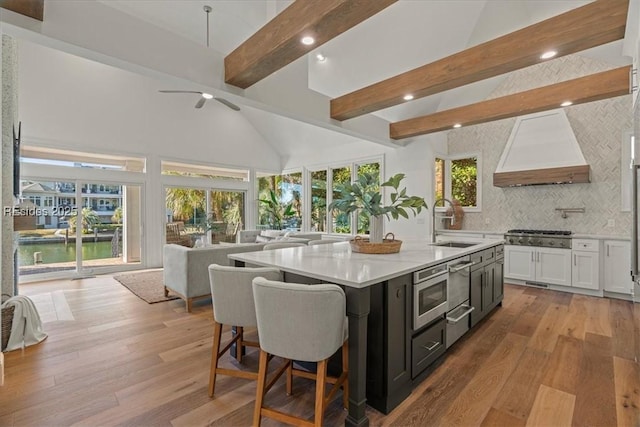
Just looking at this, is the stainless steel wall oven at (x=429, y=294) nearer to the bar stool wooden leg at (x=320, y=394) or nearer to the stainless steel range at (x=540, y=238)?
the bar stool wooden leg at (x=320, y=394)

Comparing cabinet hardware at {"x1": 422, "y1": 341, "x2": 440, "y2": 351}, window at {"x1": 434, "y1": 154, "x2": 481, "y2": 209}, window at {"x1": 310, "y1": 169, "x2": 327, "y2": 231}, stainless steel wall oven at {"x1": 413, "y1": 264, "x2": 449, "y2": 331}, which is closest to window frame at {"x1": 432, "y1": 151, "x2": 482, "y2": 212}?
window at {"x1": 434, "y1": 154, "x2": 481, "y2": 209}

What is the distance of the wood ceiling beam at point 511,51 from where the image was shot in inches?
99.4

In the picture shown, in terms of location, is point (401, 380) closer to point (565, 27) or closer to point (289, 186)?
point (565, 27)

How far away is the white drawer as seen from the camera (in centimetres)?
443

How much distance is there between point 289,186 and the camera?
9.36 m

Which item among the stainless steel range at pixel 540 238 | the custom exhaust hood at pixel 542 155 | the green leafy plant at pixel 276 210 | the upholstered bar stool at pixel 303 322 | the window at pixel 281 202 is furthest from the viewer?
the window at pixel 281 202

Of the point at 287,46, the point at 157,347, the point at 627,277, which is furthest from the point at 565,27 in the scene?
the point at 157,347

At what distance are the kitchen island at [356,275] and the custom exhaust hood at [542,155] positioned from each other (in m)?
3.50

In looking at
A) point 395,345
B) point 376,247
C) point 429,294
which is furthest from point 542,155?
point 395,345

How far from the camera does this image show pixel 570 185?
5.14 metres

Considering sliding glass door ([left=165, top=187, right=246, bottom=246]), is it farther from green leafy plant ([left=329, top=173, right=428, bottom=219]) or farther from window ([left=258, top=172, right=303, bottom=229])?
green leafy plant ([left=329, top=173, right=428, bottom=219])

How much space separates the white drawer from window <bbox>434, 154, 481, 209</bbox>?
1.84m

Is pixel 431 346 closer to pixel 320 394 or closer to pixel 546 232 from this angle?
pixel 320 394

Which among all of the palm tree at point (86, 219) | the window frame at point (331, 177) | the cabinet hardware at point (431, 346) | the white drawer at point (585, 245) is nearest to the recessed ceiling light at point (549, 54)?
the cabinet hardware at point (431, 346)
